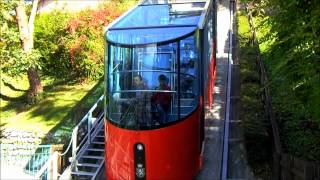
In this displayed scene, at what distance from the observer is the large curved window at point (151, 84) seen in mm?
10719

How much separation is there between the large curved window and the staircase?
97.4 inches

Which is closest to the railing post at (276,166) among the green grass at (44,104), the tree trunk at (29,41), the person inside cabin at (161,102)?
the person inside cabin at (161,102)

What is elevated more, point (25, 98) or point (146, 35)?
point (146, 35)

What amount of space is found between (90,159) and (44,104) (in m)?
9.13

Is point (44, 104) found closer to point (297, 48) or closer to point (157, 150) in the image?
point (157, 150)

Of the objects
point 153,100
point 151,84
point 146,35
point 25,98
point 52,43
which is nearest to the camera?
point 153,100

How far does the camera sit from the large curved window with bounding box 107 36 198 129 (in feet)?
35.2

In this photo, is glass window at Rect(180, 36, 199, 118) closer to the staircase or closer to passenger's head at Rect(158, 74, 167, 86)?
passenger's head at Rect(158, 74, 167, 86)

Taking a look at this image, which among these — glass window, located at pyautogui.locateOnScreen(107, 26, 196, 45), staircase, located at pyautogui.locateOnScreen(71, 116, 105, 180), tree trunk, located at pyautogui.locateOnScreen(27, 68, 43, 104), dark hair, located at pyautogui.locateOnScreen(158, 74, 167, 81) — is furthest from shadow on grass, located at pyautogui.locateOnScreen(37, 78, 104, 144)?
dark hair, located at pyautogui.locateOnScreen(158, 74, 167, 81)

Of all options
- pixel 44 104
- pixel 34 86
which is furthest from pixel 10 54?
pixel 34 86

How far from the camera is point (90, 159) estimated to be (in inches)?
545

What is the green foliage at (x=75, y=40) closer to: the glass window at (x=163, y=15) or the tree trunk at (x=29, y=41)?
the tree trunk at (x=29, y=41)

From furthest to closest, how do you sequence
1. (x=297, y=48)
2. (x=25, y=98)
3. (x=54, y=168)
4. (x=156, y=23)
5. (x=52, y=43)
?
(x=52, y=43)
(x=25, y=98)
(x=54, y=168)
(x=156, y=23)
(x=297, y=48)

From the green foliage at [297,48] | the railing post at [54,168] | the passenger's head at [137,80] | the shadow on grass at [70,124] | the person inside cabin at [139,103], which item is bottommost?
the railing post at [54,168]
